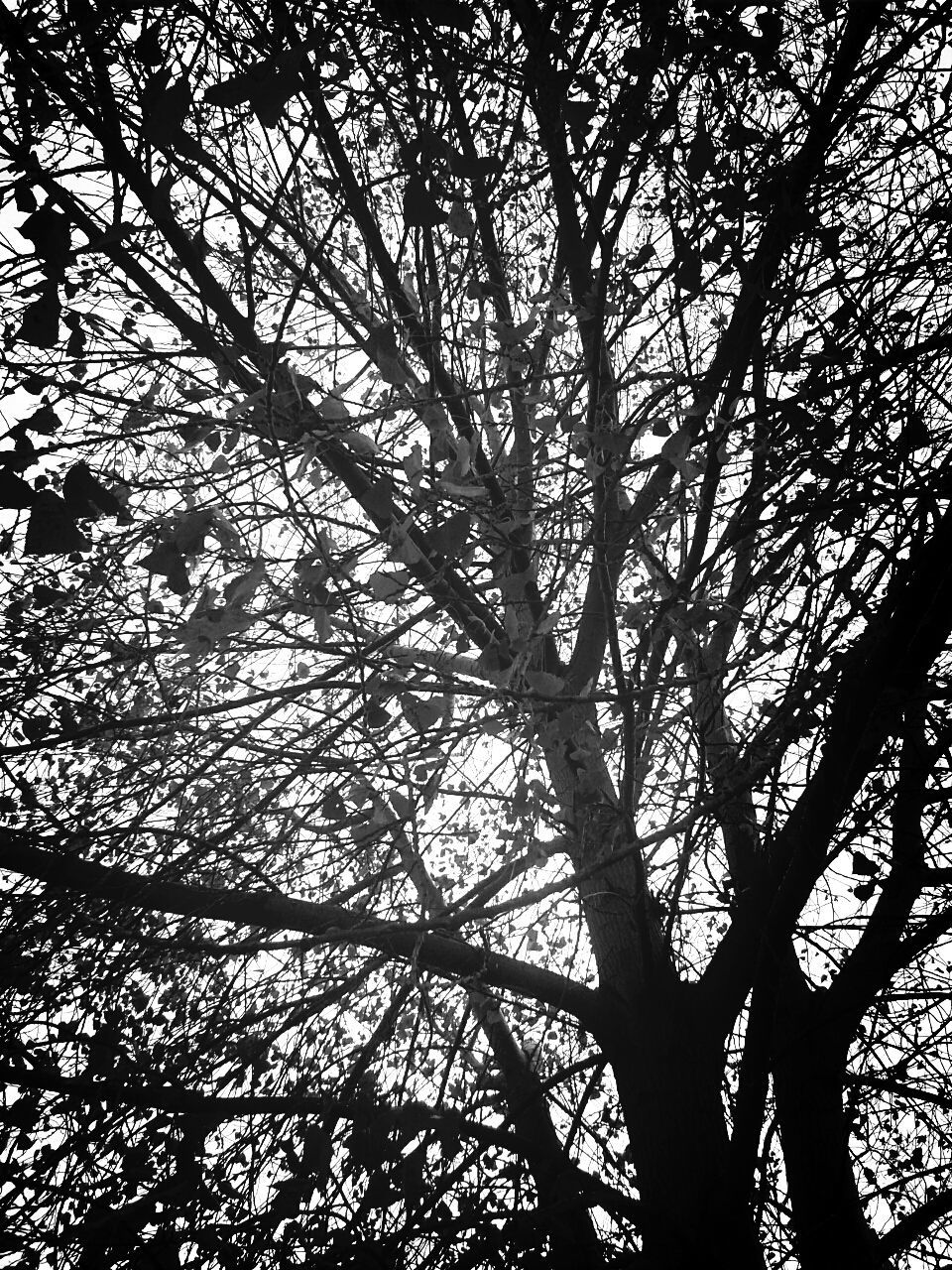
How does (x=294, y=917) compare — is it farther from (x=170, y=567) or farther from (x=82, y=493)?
(x=82, y=493)

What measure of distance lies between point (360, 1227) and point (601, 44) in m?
4.08

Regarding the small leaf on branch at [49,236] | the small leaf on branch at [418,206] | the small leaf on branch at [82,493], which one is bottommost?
the small leaf on branch at [82,493]

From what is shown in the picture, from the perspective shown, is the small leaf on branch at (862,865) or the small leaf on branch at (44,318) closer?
the small leaf on branch at (44,318)

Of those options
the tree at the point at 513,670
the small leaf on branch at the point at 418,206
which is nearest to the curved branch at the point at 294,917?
the tree at the point at 513,670

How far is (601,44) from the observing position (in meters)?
3.48

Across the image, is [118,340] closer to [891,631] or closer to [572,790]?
[572,790]

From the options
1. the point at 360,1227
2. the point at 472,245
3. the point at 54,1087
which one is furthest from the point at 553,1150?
the point at 472,245

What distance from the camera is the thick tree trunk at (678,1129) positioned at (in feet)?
10.0

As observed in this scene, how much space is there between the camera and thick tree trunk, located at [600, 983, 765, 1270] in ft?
10.0

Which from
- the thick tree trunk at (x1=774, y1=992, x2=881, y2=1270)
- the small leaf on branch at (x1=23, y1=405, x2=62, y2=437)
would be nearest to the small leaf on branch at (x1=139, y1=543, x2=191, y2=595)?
the small leaf on branch at (x1=23, y1=405, x2=62, y2=437)

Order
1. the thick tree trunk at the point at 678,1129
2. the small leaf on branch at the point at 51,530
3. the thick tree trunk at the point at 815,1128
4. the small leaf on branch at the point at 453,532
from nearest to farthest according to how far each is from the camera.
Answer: the small leaf on branch at the point at 51,530 < the small leaf on branch at the point at 453,532 < the thick tree trunk at the point at 678,1129 < the thick tree trunk at the point at 815,1128

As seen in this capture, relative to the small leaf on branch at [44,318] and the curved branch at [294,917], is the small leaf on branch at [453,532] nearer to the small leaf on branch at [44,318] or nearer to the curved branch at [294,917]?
the small leaf on branch at [44,318]

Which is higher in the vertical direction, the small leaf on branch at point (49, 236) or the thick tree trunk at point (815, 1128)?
the small leaf on branch at point (49, 236)

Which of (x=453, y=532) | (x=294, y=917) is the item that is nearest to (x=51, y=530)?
(x=453, y=532)
